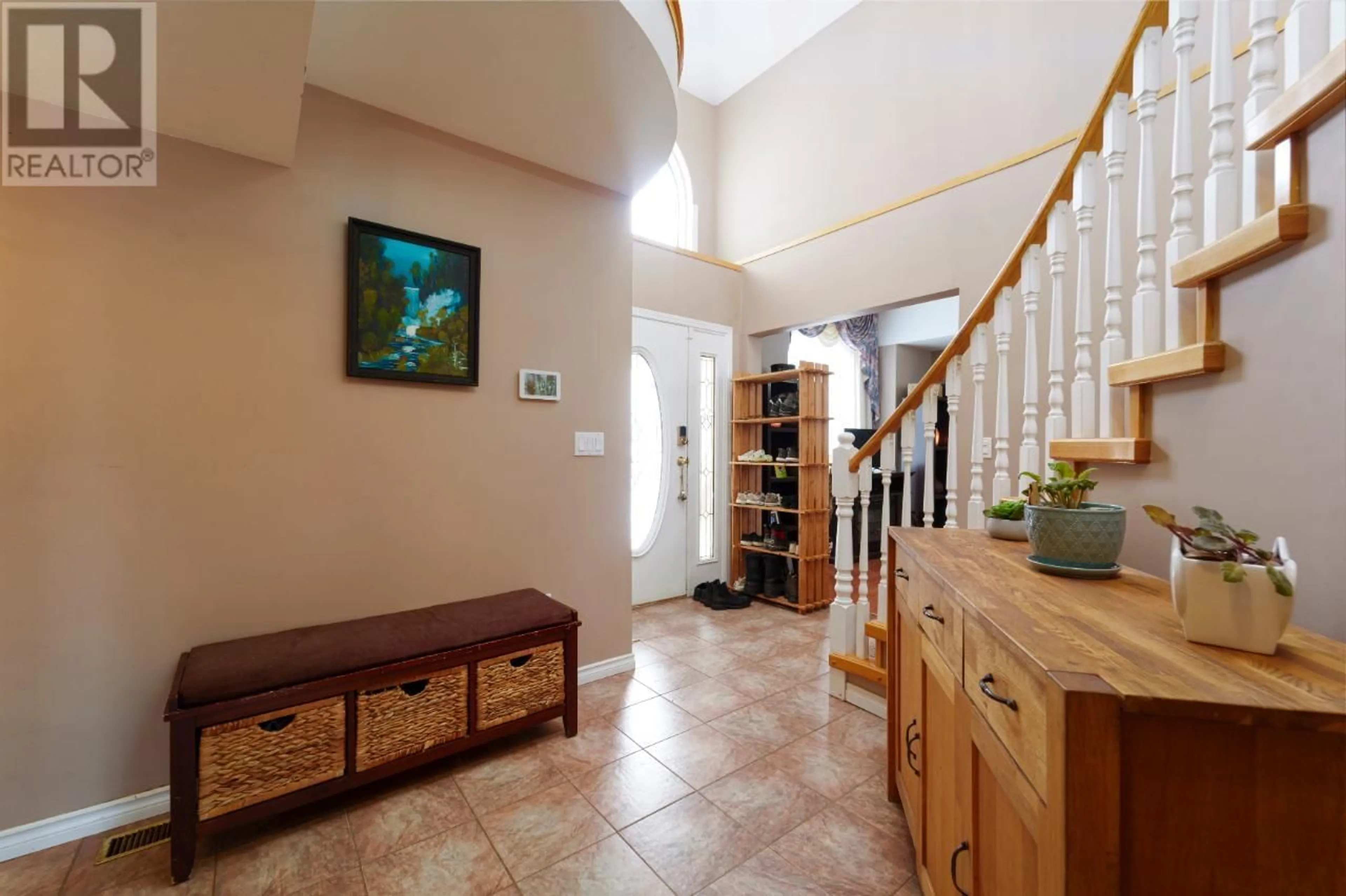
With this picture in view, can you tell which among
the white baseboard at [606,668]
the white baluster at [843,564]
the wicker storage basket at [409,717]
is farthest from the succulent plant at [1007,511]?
the white baseboard at [606,668]

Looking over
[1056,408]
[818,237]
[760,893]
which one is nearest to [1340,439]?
[1056,408]

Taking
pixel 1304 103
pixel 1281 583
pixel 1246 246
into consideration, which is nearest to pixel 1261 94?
pixel 1304 103

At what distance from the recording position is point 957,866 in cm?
104

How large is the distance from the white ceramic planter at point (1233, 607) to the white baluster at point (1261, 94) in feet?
2.31

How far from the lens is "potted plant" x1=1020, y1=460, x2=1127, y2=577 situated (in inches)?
40.6

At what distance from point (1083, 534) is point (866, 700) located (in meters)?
1.59

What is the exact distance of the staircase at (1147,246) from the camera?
88 cm

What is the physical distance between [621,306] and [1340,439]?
247cm

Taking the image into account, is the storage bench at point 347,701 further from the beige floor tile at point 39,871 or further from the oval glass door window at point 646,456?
the oval glass door window at point 646,456

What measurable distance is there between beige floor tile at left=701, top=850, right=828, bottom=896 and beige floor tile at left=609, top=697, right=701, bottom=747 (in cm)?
68

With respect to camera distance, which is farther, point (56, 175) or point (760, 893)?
point (56, 175)

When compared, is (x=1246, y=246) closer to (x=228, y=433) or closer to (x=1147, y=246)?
(x=1147, y=246)

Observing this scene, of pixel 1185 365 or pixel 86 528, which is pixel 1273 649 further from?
pixel 86 528

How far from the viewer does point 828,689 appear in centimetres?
250
